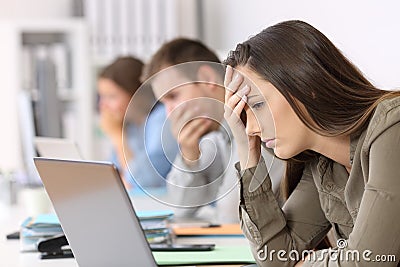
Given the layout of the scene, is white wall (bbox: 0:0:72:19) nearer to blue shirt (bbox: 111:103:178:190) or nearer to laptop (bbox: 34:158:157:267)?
blue shirt (bbox: 111:103:178:190)

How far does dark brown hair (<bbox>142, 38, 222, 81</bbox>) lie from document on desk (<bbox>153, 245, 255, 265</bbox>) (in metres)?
0.98

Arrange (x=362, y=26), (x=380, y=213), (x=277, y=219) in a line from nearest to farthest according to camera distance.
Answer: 1. (x=380, y=213)
2. (x=277, y=219)
3. (x=362, y=26)

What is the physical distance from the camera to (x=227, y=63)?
1576 mm

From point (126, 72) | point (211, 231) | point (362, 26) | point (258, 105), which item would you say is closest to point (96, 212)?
point (258, 105)

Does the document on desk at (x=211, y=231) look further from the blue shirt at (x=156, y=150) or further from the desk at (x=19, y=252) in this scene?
the blue shirt at (x=156, y=150)

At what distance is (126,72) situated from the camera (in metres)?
3.79

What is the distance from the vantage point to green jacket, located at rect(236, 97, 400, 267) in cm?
131

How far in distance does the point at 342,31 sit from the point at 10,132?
213cm

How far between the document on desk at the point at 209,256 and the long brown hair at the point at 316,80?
365 mm

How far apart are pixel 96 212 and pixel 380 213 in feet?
1.49

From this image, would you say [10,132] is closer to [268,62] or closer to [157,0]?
[157,0]

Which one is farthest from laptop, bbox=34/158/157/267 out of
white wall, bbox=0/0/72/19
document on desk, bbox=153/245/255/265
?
white wall, bbox=0/0/72/19

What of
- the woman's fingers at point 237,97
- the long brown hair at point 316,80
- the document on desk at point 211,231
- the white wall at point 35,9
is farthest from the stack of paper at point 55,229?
the white wall at point 35,9

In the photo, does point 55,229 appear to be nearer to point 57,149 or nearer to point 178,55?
point 57,149
